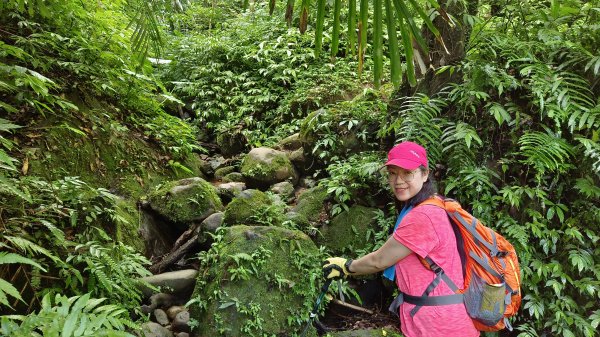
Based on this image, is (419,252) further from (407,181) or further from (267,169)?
(267,169)

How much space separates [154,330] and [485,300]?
2784mm

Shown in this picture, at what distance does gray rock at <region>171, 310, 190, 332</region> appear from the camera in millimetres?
3979

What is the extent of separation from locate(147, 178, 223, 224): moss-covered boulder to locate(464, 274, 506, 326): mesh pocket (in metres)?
3.67

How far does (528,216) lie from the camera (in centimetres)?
405

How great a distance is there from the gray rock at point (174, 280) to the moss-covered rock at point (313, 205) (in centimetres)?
153

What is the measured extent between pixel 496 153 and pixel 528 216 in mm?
735

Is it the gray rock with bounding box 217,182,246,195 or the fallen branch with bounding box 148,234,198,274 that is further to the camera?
the gray rock with bounding box 217,182,246,195

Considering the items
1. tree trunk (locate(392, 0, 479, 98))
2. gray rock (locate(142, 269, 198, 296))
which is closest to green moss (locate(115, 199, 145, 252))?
gray rock (locate(142, 269, 198, 296))

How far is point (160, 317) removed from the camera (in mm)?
4098

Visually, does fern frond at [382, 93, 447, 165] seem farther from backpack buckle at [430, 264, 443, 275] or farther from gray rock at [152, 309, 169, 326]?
gray rock at [152, 309, 169, 326]

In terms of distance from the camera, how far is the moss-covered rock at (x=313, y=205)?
527cm

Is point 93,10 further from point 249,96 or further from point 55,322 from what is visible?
point 55,322

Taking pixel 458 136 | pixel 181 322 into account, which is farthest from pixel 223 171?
pixel 458 136

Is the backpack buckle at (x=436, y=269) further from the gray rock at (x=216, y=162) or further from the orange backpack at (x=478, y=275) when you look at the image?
the gray rock at (x=216, y=162)
